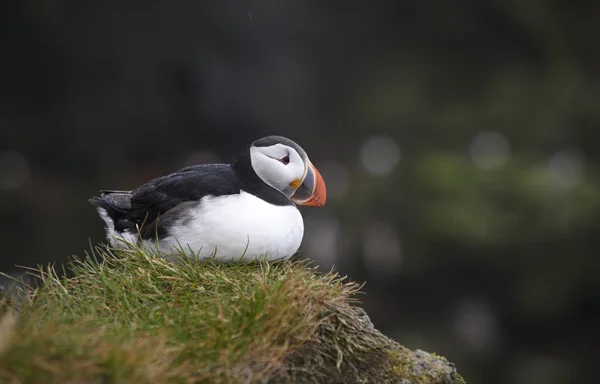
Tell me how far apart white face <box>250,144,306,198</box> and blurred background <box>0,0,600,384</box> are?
4825 mm

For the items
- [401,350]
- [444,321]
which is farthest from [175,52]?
[401,350]

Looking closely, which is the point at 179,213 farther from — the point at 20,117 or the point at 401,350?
the point at 20,117

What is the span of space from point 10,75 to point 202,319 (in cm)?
647

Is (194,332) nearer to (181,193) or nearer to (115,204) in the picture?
(181,193)

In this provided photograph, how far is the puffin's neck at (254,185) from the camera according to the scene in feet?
9.24

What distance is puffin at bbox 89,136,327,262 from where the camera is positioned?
2680mm

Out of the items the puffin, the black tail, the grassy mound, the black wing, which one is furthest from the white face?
the black tail

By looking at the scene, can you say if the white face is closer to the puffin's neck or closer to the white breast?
the puffin's neck

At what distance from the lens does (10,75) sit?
753cm

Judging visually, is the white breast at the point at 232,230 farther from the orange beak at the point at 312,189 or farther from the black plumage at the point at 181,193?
the orange beak at the point at 312,189

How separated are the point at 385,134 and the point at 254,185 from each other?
6.03 metres

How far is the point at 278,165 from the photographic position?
2.86 meters

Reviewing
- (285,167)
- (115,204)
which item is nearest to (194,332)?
(285,167)

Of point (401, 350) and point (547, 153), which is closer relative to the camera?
point (401, 350)
